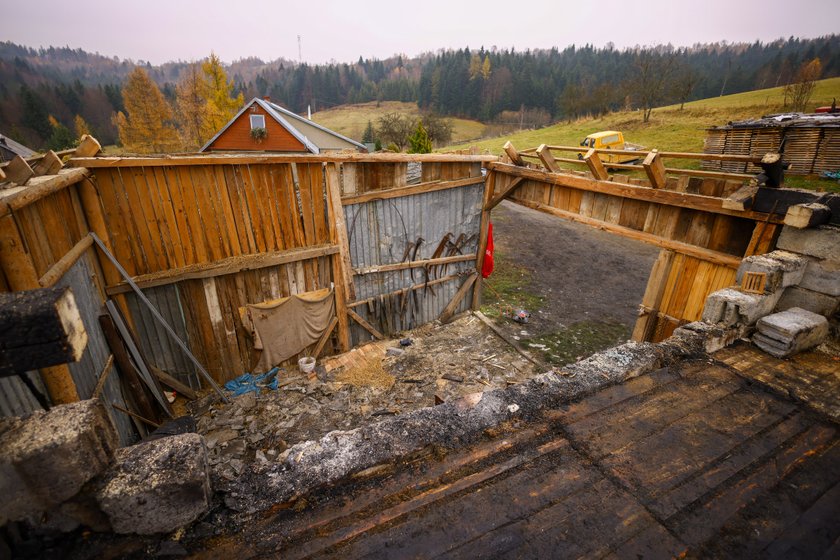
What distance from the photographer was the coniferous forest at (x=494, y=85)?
155 ft

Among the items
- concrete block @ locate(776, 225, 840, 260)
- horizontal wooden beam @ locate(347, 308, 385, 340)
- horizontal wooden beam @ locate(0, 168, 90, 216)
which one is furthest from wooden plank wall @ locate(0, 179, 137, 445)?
concrete block @ locate(776, 225, 840, 260)

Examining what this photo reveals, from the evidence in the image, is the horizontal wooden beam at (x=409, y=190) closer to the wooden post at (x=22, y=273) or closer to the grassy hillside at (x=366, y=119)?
the wooden post at (x=22, y=273)

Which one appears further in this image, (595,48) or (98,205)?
(595,48)

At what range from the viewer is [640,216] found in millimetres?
6582

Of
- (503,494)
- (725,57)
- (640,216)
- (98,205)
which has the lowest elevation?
(503,494)

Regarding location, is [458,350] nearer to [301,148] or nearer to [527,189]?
[527,189]

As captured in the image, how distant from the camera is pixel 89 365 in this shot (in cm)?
450

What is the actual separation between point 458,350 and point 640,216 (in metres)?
4.87

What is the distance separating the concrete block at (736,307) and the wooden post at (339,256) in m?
6.15

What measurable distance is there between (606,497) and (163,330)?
695cm

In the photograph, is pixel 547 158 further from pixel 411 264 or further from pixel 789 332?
pixel 789 332

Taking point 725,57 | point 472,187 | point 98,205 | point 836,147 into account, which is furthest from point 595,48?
point 98,205

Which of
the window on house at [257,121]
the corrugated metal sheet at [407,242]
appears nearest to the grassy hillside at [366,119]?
the window on house at [257,121]

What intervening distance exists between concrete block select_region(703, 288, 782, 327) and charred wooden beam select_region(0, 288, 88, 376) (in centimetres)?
548
